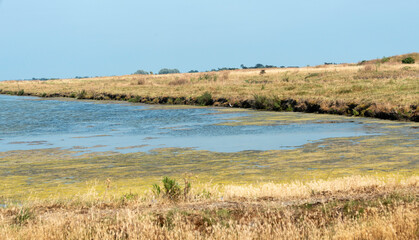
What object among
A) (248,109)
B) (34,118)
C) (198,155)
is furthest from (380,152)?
(34,118)

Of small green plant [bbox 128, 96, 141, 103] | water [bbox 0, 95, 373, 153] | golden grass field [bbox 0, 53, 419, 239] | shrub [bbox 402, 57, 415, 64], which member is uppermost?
shrub [bbox 402, 57, 415, 64]

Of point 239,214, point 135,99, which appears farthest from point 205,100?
point 239,214

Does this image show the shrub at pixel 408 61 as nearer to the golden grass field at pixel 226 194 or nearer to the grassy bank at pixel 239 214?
the golden grass field at pixel 226 194

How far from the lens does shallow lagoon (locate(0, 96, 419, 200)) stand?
1398cm

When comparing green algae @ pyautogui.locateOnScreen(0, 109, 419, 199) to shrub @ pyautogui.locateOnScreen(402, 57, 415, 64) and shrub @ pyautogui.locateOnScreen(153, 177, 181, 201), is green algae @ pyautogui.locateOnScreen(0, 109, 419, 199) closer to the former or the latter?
shrub @ pyautogui.locateOnScreen(153, 177, 181, 201)

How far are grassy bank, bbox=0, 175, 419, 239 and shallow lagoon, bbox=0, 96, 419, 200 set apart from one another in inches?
89.3

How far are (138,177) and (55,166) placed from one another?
3.43 meters

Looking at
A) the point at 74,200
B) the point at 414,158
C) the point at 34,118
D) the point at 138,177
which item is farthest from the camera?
the point at 34,118

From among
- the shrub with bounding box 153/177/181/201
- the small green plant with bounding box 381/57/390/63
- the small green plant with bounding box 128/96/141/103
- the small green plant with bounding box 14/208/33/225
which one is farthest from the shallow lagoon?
the small green plant with bounding box 381/57/390/63

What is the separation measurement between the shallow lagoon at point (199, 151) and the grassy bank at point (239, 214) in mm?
2267

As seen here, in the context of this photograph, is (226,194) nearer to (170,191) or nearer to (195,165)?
(170,191)

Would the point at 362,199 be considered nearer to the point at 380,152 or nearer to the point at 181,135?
the point at 380,152

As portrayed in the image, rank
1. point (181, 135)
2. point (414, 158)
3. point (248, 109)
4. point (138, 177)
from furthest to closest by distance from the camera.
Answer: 1. point (248, 109)
2. point (181, 135)
3. point (414, 158)
4. point (138, 177)

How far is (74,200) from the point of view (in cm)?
1036
